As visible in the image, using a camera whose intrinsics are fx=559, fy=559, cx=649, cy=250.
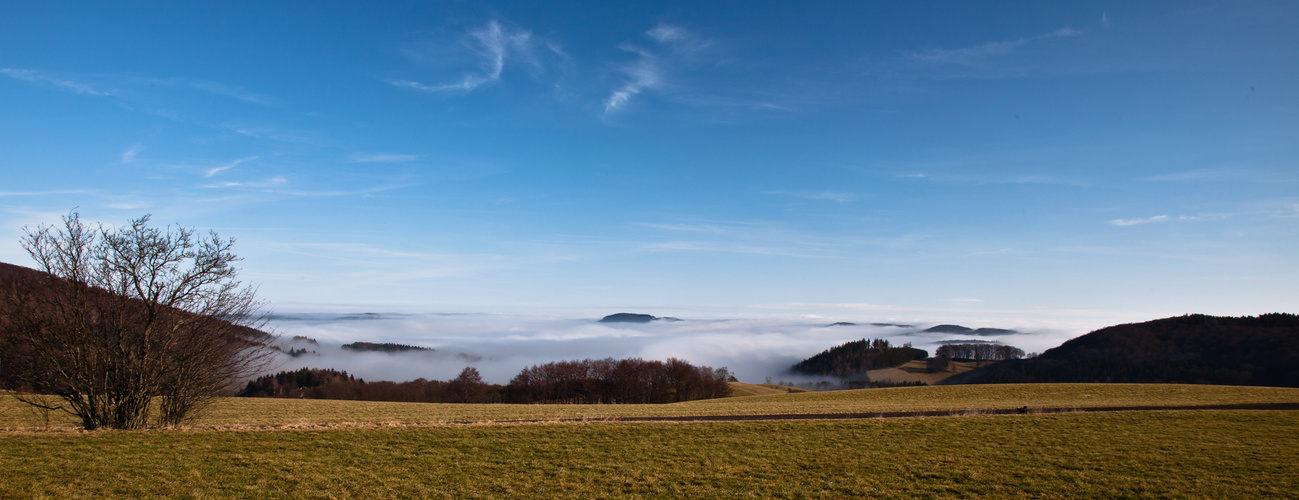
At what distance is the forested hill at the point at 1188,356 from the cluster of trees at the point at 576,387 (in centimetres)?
13446

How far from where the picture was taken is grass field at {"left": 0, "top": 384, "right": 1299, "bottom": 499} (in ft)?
38.6

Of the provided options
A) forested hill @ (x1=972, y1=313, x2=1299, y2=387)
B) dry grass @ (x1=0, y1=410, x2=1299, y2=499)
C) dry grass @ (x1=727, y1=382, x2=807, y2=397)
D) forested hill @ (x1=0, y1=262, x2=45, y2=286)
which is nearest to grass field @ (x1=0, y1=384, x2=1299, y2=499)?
dry grass @ (x1=0, y1=410, x2=1299, y2=499)

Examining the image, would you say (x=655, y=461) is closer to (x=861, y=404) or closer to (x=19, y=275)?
(x=19, y=275)

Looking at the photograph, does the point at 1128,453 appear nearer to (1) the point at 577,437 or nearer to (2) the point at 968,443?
(2) the point at 968,443

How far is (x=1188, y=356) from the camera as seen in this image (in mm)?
164125

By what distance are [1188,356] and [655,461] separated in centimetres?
21890

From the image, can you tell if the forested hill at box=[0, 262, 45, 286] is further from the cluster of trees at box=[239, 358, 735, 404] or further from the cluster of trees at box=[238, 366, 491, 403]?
the cluster of trees at box=[238, 366, 491, 403]

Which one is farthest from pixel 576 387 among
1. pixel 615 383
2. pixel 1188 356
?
pixel 1188 356

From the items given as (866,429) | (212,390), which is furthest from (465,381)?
(866,429)

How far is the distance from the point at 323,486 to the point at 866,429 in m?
18.3

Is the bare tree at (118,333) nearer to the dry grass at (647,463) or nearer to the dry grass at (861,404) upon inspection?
the dry grass at (647,463)

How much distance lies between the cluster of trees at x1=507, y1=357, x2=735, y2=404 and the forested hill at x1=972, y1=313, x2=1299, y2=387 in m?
133

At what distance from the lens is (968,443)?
18391 mm

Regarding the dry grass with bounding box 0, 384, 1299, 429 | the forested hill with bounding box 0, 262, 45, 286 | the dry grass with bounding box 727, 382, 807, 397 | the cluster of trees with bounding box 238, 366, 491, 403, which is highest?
the forested hill with bounding box 0, 262, 45, 286
